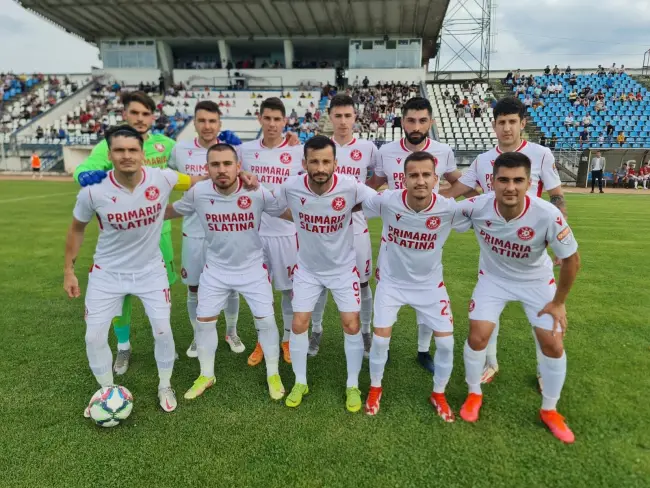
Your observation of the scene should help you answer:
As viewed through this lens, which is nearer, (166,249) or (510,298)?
(510,298)

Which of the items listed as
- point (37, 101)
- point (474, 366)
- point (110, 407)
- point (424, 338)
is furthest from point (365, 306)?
point (37, 101)

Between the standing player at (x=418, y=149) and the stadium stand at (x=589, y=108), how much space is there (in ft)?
79.6

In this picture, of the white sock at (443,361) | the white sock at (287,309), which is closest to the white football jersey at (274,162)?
the white sock at (287,309)

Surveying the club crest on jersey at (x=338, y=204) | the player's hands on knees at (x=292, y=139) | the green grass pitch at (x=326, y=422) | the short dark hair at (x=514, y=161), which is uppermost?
the player's hands on knees at (x=292, y=139)

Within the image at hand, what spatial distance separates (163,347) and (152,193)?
1.31m

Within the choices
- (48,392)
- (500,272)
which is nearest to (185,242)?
(48,392)

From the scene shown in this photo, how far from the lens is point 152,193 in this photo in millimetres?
3623

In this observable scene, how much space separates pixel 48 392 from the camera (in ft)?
12.5

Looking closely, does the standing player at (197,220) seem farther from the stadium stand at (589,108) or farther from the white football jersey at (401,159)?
the stadium stand at (589,108)

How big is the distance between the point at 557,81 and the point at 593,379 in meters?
37.8

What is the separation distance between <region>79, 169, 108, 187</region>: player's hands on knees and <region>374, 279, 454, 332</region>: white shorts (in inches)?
98.5

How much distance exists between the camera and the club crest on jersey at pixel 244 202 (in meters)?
3.86

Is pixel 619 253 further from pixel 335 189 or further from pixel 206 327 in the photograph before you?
pixel 206 327

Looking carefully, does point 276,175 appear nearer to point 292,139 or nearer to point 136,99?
point 292,139
